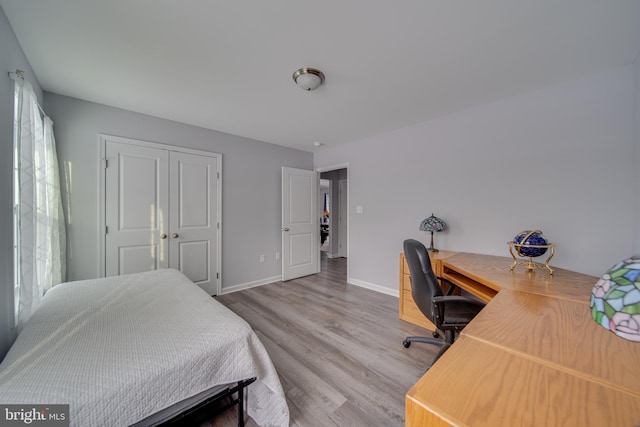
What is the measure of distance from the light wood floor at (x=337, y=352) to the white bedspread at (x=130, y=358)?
0.32 meters

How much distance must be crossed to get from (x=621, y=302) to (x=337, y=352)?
1829 mm

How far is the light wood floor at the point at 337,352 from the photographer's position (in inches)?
54.7

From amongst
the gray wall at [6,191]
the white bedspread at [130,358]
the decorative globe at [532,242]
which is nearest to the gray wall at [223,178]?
the white bedspread at [130,358]

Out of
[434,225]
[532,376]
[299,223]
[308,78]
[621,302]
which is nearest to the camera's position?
[621,302]

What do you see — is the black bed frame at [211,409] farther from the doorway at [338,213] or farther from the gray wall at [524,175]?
the doorway at [338,213]

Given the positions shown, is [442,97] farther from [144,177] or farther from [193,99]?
[144,177]

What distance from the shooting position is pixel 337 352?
1.93 metres

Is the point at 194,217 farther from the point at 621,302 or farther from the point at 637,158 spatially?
the point at 637,158

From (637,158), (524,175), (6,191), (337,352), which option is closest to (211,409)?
(337,352)

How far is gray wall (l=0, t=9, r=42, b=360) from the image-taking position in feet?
3.98

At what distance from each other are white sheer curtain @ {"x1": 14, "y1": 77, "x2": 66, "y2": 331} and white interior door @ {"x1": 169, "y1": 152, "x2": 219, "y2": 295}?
98 cm

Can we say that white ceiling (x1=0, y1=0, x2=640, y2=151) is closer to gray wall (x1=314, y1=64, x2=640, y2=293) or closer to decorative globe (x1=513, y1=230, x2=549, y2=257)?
gray wall (x1=314, y1=64, x2=640, y2=293)

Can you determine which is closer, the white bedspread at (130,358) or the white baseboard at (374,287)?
the white bedspread at (130,358)

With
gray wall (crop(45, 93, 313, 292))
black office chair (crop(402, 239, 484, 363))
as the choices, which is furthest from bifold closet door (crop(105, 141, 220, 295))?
black office chair (crop(402, 239, 484, 363))
